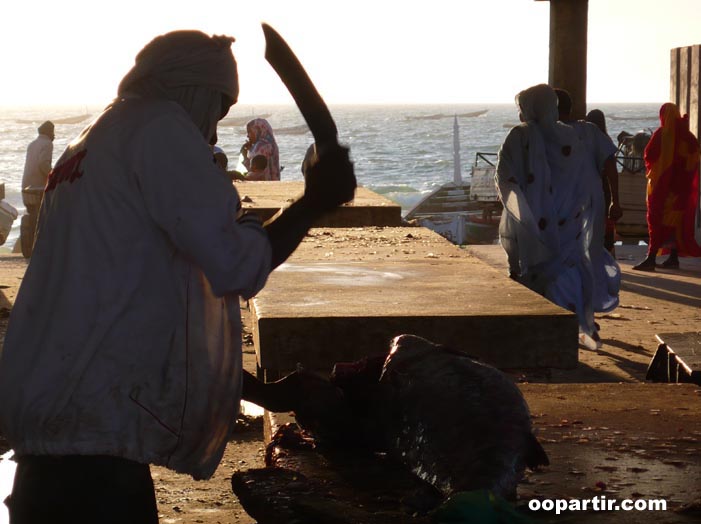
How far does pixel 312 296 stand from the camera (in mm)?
5535

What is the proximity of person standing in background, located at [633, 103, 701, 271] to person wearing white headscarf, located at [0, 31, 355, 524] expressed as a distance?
10814mm

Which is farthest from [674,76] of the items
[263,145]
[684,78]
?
[263,145]

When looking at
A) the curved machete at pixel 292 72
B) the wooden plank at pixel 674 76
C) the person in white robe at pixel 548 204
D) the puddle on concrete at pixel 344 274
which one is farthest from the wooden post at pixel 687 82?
the curved machete at pixel 292 72

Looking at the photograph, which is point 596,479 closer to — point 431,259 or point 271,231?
point 271,231

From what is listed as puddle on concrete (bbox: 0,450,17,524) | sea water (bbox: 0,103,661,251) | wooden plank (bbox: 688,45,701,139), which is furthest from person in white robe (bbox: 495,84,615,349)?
sea water (bbox: 0,103,661,251)

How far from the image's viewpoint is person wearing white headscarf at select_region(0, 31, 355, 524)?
2359mm

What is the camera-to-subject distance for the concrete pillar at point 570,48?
11.4 meters

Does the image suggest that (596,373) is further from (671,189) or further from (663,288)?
(671,189)

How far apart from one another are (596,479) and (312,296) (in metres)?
2.47

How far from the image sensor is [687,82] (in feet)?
47.9

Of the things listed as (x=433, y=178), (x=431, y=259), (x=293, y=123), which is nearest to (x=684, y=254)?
(x=431, y=259)

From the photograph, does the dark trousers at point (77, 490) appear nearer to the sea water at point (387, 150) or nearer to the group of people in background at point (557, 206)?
the group of people in background at point (557, 206)

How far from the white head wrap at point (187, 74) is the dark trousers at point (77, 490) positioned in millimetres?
718

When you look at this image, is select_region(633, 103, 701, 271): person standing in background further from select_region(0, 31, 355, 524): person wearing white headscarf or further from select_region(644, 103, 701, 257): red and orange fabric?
select_region(0, 31, 355, 524): person wearing white headscarf
